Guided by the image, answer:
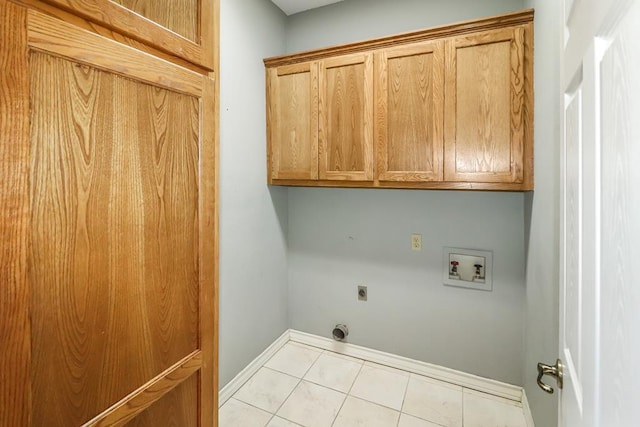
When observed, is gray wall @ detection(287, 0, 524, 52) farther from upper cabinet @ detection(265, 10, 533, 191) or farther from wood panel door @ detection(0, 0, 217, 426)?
wood panel door @ detection(0, 0, 217, 426)

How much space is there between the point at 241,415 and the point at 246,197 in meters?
1.38

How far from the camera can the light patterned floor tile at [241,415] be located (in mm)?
1799

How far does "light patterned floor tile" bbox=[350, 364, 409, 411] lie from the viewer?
1978mm

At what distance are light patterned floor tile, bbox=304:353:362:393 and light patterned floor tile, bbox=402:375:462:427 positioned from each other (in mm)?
396

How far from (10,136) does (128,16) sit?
0.44 metres

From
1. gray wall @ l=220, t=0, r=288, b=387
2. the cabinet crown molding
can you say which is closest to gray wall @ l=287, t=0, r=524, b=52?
gray wall @ l=220, t=0, r=288, b=387

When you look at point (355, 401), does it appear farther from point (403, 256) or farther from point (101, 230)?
point (101, 230)

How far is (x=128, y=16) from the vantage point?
0.82m

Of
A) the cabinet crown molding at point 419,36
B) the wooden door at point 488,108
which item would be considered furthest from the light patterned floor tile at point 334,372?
the cabinet crown molding at point 419,36

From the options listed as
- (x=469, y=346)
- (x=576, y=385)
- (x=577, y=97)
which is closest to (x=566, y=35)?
(x=577, y=97)

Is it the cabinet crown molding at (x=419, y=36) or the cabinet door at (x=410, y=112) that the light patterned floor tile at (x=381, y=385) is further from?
the cabinet crown molding at (x=419, y=36)

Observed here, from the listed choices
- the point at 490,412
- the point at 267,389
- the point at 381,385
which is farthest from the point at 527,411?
the point at 267,389

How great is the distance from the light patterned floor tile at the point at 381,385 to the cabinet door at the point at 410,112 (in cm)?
141

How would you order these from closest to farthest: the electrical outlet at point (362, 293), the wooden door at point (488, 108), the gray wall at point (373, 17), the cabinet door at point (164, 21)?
the cabinet door at point (164, 21) → the wooden door at point (488, 108) → the gray wall at point (373, 17) → the electrical outlet at point (362, 293)
